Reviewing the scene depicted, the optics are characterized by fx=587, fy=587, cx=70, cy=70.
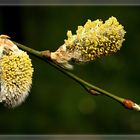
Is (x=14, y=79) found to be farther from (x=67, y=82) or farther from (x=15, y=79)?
(x=67, y=82)

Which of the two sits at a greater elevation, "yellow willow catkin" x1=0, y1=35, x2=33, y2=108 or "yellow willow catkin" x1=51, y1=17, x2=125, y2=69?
"yellow willow catkin" x1=51, y1=17, x2=125, y2=69

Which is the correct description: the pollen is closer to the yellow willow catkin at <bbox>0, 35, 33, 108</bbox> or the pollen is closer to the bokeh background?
the yellow willow catkin at <bbox>0, 35, 33, 108</bbox>

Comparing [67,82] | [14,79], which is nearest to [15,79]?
[14,79]

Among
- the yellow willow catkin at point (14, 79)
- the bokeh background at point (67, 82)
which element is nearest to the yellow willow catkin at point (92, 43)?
the yellow willow catkin at point (14, 79)

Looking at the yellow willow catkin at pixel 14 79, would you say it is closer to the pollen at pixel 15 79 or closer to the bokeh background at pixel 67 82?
the pollen at pixel 15 79

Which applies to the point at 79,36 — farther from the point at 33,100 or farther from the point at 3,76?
the point at 33,100

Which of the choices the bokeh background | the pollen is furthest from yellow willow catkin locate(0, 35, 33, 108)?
the bokeh background

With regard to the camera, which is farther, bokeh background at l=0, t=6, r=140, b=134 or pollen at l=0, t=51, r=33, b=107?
bokeh background at l=0, t=6, r=140, b=134
